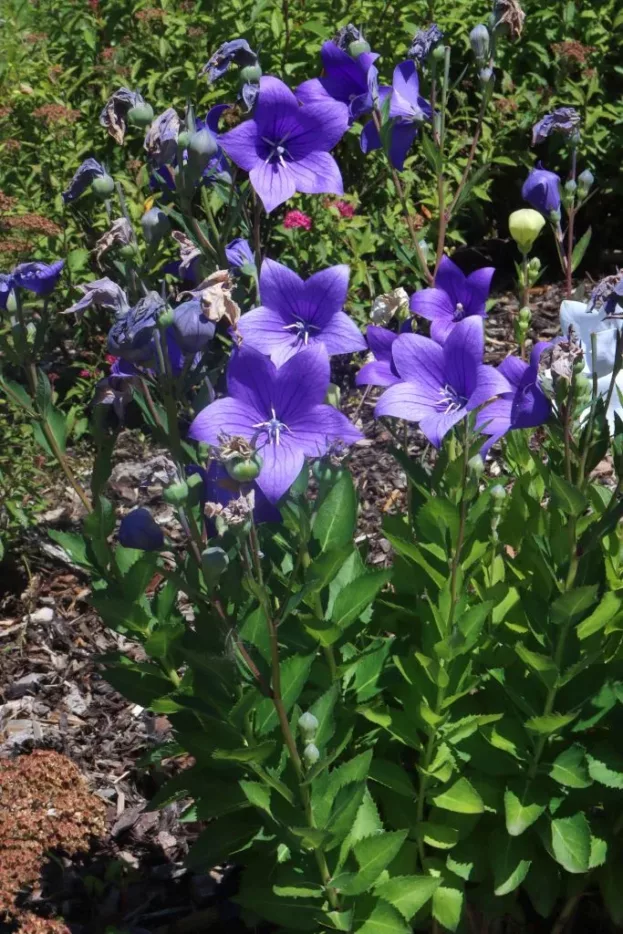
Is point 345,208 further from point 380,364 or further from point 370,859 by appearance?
point 370,859

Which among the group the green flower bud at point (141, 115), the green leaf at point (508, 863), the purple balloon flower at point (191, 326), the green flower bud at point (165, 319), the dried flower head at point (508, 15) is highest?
the green flower bud at point (141, 115)

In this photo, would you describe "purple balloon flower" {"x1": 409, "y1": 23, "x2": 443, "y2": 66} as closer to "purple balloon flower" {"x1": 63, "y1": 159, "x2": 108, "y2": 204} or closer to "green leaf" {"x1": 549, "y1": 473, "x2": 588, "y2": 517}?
"purple balloon flower" {"x1": 63, "y1": 159, "x2": 108, "y2": 204}

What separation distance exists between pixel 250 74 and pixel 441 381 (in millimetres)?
668

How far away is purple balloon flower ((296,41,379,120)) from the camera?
83.8 inches

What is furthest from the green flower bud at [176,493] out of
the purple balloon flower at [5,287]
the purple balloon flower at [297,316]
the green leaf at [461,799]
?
the green leaf at [461,799]

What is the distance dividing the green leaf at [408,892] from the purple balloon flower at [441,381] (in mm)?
914

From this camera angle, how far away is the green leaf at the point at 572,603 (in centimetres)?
183

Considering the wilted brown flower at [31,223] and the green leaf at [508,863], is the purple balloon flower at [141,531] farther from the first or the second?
the wilted brown flower at [31,223]

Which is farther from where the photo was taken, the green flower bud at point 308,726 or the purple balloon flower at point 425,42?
the purple balloon flower at point 425,42

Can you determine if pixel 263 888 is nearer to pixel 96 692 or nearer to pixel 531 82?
pixel 96 692

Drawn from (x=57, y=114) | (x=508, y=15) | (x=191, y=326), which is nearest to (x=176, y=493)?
(x=191, y=326)

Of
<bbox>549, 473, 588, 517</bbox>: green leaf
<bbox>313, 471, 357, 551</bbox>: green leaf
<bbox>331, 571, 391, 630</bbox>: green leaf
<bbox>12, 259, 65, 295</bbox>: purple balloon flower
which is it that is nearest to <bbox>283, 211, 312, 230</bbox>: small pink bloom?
<bbox>12, 259, 65, 295</bbox>: purple balloon flower

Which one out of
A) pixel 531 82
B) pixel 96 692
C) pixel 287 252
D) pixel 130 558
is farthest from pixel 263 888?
pixel 531 82

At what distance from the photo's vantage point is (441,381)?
6.45 feet
